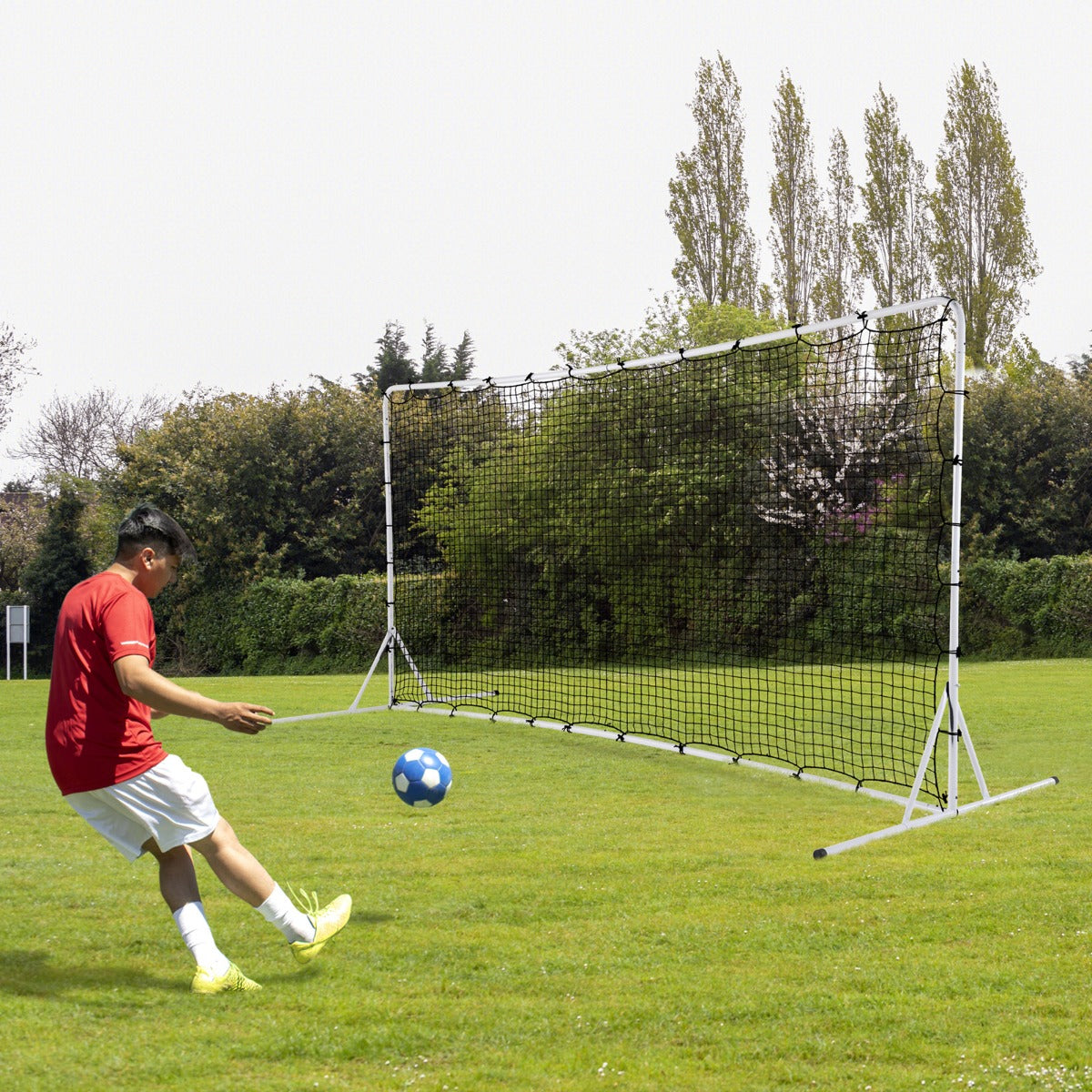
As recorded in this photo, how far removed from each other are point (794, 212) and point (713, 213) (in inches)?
123

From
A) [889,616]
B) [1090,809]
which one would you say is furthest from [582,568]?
[1090,809]

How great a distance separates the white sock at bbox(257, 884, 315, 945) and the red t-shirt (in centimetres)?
71

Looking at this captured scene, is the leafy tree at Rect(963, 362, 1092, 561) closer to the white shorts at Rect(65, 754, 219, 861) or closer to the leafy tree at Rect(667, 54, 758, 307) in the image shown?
the leafy tree at Rect(667, 54, 758, 307)

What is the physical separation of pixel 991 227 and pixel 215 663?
26.7 meters

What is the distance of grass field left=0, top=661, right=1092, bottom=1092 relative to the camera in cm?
400

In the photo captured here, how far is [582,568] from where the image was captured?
24250mm

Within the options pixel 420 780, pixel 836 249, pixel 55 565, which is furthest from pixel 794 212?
pixel 420 780

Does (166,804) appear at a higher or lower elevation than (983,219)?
lower

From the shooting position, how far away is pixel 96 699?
4.77 meters

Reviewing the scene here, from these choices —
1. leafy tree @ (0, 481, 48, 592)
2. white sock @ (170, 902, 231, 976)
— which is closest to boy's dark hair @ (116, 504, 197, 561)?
white sock @ (170, 902, 231, 976)

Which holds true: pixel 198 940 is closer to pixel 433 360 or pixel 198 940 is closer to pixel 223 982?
pixel 223 982

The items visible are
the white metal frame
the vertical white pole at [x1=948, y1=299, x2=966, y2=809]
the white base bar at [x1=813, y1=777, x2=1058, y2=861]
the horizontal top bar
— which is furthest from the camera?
the horizontal top bar

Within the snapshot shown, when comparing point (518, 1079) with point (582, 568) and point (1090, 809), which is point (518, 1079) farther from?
point (582, 568)

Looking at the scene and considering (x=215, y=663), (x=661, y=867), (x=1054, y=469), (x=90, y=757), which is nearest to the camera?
(x=90, y=757)
